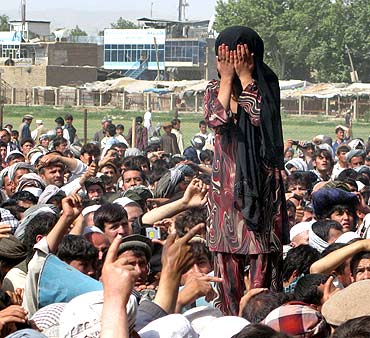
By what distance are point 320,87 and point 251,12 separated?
74.9 ft

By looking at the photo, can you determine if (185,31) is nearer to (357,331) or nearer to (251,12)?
(251,12)

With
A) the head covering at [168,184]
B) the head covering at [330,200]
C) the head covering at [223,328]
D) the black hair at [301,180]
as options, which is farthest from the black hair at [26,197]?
the head covering at [223,328]

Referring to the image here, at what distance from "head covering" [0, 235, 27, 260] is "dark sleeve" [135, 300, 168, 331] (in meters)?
1.58

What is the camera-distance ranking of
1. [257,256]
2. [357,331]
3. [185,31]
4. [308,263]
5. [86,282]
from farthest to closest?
[185,31]
[308,263]
[257,256]
[86,282]
[357,331]

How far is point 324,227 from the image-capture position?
28.8 ft

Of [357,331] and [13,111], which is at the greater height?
[357,331]

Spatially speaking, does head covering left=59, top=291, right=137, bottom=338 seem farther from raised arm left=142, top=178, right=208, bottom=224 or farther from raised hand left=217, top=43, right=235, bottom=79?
raised arm left=142, top=178, right=208, bottom=224

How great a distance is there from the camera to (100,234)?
8008 millimetres

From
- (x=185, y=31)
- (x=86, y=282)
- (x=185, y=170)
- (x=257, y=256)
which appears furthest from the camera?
(x=185, y=31)

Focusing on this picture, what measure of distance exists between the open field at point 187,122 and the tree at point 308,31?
26256mm

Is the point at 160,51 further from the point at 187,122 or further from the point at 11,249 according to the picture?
the point at 11,249

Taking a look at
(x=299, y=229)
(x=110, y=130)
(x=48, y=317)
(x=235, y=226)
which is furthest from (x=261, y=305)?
(x=110, y=130)

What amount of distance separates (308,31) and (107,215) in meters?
82.2

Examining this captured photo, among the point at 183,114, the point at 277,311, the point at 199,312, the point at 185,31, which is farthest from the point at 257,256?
the point at 185,31
